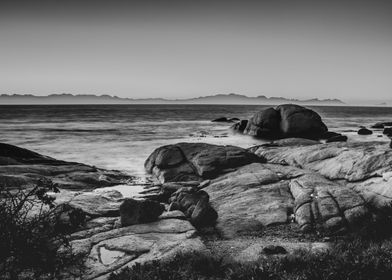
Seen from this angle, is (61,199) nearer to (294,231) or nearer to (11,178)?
(11,178)

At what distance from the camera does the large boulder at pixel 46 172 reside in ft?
60.8

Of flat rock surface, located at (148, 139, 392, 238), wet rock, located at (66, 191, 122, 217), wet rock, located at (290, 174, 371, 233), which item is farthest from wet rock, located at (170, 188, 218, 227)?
wet rock, located at (290, 174, 371, 233)

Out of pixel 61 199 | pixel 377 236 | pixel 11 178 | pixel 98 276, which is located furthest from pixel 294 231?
pixel 11 178

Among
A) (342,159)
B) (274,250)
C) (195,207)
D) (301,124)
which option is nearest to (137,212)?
(195,207)

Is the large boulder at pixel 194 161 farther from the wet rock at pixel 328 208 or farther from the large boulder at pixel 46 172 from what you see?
the wet rock at pixel 328 208

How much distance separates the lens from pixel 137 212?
12797mm

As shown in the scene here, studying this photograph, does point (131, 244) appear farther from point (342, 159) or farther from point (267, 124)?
point (267, 124)

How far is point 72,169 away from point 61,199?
7311 mm

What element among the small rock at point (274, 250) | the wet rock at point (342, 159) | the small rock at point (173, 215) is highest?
the wet rock at point (342, 159)

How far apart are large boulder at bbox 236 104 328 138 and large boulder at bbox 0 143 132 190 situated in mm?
26191

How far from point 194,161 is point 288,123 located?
984 inches

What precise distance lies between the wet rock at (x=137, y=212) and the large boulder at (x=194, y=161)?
7.05 m

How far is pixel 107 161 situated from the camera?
31000 mm

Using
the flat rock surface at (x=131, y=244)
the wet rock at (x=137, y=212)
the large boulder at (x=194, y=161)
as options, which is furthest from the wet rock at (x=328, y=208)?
the large boulder at (x=194, y=161)
